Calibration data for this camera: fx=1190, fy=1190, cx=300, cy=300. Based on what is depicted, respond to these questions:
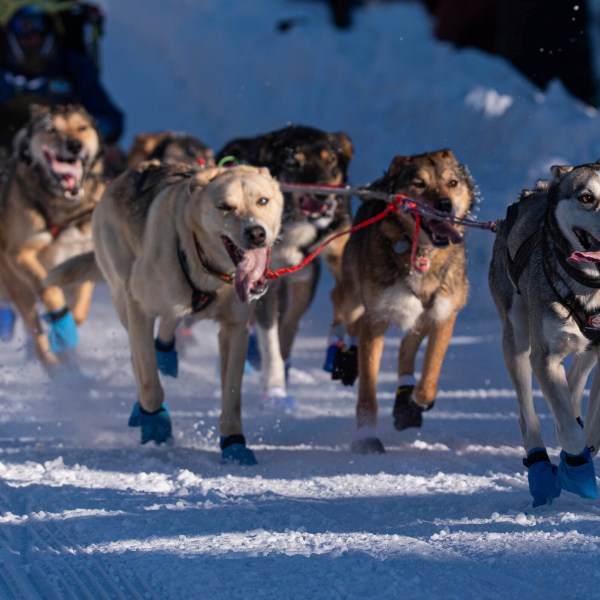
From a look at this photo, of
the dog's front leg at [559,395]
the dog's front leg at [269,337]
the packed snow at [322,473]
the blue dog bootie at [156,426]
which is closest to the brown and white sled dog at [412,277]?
the packed snow at [322,473]

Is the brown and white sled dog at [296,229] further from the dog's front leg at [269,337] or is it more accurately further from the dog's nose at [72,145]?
the dog's nose at [72,145]

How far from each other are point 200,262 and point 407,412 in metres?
1.14

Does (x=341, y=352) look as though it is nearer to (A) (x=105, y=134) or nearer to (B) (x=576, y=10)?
(A) (x=105, y=134)

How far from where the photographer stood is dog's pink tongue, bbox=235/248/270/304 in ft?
Result: 14.2

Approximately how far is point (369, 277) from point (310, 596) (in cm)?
219

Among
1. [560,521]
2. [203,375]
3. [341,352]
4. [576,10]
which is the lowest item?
[203,375]

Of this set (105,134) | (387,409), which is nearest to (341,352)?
(387,409)

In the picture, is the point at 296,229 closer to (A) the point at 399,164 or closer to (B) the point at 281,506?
Answer: (A) the point at 399,164

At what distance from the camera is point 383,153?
32.9 ft

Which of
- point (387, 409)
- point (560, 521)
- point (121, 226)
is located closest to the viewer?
point (560, 521)

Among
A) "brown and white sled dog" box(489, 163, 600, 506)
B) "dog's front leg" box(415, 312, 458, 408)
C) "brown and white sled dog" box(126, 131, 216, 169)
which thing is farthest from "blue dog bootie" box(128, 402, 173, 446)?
"brown and white sled dog" box(126, 131, 216, 169)

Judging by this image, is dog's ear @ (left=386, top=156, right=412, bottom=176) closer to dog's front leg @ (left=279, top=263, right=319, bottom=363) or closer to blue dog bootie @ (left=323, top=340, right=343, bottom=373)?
blue dog bootie @ (left=323, top=340, right=343, bottom=373)

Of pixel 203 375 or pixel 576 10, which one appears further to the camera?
pixel 576 10

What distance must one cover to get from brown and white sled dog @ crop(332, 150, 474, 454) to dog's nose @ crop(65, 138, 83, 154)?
2103 mm
